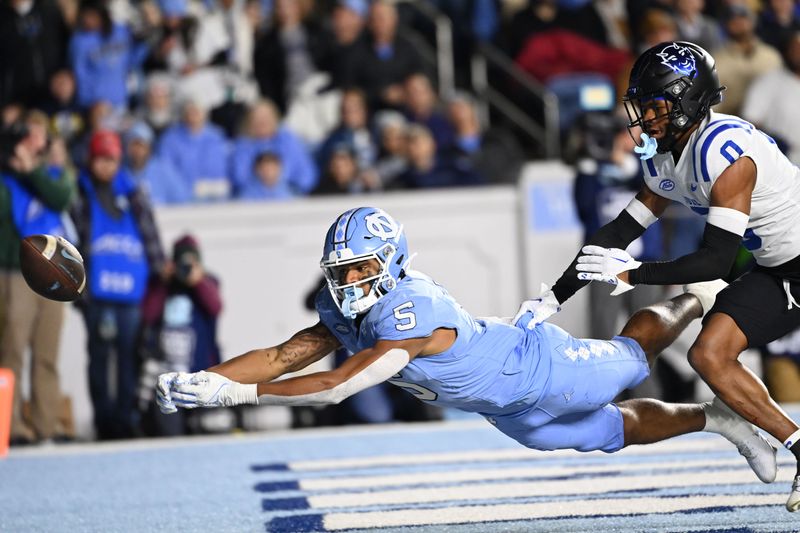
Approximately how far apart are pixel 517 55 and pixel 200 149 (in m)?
3.08

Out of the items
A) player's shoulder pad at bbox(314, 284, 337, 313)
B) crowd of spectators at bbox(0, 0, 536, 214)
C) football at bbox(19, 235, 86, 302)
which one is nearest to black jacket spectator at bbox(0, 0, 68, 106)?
crowd of spectators at bbox(0, 0, 536, 214)

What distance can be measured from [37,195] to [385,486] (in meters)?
3.08

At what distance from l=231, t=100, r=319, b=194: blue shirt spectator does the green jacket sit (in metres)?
1.63

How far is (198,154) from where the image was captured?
29.8 feet

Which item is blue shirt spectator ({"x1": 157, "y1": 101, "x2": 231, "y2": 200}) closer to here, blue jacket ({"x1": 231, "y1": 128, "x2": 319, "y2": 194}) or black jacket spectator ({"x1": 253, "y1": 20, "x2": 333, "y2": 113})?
blue jacket ({"x1": 231, "y1": 128, "x2": 319, "y2": 194})

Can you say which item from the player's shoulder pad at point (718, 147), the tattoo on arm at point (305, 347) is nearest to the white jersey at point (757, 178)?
the player's shoulder pad at point (718, 147)

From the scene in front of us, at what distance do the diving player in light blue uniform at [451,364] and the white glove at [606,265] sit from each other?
23cm

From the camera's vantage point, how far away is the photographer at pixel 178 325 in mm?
7930

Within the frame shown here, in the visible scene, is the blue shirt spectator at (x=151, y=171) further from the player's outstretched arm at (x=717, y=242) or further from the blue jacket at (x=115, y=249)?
the player's outstretched arm at (x=717, y=242)

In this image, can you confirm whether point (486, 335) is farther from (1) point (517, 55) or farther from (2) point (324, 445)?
(1) point (517, 55)

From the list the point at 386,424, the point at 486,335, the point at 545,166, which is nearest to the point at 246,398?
the point at 486,335

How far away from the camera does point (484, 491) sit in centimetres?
561

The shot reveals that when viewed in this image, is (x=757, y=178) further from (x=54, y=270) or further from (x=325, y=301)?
(x=54, y=270)

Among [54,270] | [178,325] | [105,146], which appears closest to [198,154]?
[105,146]
